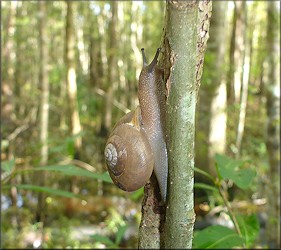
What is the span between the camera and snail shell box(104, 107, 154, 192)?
1412 mm

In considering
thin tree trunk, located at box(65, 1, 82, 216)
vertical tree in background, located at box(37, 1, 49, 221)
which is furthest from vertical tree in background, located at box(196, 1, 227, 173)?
thin tree trunk, located at box(65, 1, 82, 216)

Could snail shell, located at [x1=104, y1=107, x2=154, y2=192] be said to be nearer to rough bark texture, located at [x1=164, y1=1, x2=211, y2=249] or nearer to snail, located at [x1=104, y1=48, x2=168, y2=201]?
snail, located at [x1=104, y1=48, x2=168, y2=201]

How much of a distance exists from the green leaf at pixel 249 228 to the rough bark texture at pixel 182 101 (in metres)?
0.88

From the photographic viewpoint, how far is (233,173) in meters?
2.15

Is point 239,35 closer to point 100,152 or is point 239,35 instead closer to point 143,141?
point 100,152

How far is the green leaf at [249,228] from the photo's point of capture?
2123 mm

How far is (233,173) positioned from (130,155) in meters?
0.90

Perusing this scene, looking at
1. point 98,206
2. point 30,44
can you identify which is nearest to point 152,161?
point 98,206

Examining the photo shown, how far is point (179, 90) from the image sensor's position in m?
1.21

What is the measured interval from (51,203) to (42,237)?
8.07 feet

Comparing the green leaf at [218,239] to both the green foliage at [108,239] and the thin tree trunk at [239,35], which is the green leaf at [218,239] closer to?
the green foliage at [108,239]

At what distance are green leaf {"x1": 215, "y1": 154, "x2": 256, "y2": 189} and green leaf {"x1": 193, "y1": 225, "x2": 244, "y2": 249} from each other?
25 centimetres

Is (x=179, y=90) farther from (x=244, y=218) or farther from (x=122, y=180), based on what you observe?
(x=244, y=218)

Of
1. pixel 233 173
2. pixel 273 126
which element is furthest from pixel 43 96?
pixel 233 173
